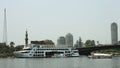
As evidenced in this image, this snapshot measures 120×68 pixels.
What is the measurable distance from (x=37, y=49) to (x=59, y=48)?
1266 cm

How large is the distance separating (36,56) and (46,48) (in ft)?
24.4

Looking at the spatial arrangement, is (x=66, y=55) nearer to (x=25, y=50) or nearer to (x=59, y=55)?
(x=59, y=55)

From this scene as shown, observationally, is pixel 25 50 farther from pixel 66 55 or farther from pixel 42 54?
pixel 66 55

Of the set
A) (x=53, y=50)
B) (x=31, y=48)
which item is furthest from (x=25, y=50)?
(x=53, y=50)

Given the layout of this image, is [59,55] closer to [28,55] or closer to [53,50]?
[53,50]

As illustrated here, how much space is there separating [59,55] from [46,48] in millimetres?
8434

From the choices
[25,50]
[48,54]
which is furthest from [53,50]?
[25,50]

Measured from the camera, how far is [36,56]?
196 meters

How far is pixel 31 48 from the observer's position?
19800cm

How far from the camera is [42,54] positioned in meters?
196

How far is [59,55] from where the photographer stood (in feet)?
650

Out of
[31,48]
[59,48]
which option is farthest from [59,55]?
[31,48]

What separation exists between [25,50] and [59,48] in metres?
19.5

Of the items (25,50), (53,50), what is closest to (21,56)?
(25,50)
